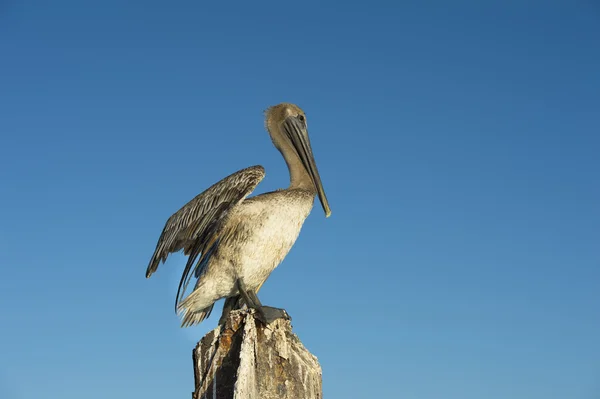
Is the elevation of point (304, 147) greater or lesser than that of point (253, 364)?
greater

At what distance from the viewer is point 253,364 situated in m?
3.14

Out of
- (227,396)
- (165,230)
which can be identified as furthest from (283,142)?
(227,396)

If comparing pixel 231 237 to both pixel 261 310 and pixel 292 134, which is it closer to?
pixel 292 134

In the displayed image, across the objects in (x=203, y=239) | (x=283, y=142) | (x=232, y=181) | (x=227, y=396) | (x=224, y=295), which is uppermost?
(x=283, y=142)

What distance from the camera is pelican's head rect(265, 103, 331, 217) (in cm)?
668

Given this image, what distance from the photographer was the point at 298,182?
6551 millimetres

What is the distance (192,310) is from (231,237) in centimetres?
74

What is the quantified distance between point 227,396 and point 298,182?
361 centimetres

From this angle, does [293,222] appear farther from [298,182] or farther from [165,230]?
[165,230]

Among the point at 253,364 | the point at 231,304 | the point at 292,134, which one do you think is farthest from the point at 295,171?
the point at 253,364

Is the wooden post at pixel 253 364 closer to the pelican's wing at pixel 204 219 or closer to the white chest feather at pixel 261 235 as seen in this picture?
the white chest feather at pixel 261 235

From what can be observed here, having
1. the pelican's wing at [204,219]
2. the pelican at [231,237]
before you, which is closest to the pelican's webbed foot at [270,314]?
the pelican at [231,237]

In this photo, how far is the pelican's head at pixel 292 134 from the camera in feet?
21.9

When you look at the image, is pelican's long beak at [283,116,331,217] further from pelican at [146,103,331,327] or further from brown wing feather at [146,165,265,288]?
brown wing feather at [146,165,265,288]
